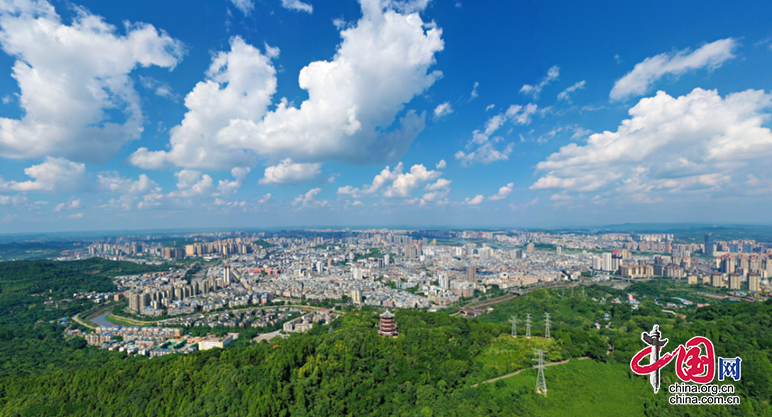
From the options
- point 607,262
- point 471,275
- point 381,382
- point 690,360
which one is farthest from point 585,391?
point 607,262

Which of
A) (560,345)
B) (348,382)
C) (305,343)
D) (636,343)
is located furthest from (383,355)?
(636,343)

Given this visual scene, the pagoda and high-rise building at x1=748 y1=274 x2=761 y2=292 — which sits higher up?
the pagoda

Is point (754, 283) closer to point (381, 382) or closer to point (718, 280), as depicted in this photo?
point (718, 280)

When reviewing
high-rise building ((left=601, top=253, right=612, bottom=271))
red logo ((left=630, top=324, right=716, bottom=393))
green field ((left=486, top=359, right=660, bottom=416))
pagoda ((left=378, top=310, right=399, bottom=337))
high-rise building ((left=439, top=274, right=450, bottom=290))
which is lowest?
high-rise building ((left=439, top=274, right=450, bottom=290))

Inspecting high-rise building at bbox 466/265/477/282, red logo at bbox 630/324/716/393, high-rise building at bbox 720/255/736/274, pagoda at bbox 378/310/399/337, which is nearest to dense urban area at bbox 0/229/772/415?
pagoda at bbox 378/310/399/337

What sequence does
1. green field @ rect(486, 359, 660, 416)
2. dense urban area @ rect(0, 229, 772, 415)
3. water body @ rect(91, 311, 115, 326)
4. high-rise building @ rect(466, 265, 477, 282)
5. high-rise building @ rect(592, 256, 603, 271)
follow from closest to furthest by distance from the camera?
green field @ rect(486, 359, 660, 416)
dense urban area @ rect(0, 229, 772, 415)
water body @ rect(91, 311, 115, 326)
high-rise building @ rect(466, 265, 477, 282)
high-rise building @ rect(592, 256, 603, 271)

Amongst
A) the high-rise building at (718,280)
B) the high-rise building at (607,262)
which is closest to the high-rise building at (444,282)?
the high-rise building at (607,262)

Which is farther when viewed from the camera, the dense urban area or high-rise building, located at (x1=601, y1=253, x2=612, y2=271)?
high-rise building, located at (x1=601, y1=253, x2=612, y2=271)

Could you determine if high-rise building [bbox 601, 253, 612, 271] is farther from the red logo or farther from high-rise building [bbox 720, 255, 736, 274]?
the red logo

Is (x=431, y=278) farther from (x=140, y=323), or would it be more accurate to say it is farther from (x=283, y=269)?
(x=140, y=323)

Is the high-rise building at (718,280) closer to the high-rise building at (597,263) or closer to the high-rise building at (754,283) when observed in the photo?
the high-rise building at (754,283)

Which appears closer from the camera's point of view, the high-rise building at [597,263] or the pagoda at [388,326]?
the pagoda at [388,326]
